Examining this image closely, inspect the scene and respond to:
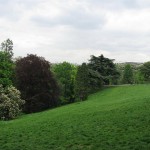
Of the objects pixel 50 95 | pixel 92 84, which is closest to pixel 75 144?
pixel 50 95

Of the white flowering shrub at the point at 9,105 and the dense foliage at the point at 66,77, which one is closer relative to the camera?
the white flowering shrub at the point at 9,105

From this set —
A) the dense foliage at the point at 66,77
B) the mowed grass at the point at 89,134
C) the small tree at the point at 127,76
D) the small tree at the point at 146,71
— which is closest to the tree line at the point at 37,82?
the dense foliage at the point at 66,77

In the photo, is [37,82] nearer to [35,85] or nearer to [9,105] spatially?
[35,85]

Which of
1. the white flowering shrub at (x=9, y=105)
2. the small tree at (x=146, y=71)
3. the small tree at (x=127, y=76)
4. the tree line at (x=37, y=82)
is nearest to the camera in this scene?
the white flowering shrub at (x=9, y=105)

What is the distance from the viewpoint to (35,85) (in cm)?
6831

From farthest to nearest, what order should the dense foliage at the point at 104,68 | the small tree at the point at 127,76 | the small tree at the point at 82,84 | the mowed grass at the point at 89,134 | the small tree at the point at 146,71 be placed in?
the small tree at the point at 127,76, the small tree at the point at 146,71, the dense foliage at the point at 104,68, the small tree at the point at 82,84, the mowed grass at the point at 89,134

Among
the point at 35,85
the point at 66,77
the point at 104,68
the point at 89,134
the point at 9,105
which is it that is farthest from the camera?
the point at 66,77

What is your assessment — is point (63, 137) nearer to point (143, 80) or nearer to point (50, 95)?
point (50, 95)

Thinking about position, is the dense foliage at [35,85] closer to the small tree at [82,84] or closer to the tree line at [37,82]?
the tree line at [37,82]

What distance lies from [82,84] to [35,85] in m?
9.56

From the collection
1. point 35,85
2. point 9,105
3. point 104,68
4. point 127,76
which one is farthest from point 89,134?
point 127,76

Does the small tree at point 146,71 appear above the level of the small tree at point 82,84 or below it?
above

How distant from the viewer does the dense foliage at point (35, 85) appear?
67312mm

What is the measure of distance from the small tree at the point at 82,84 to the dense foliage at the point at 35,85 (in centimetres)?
477
